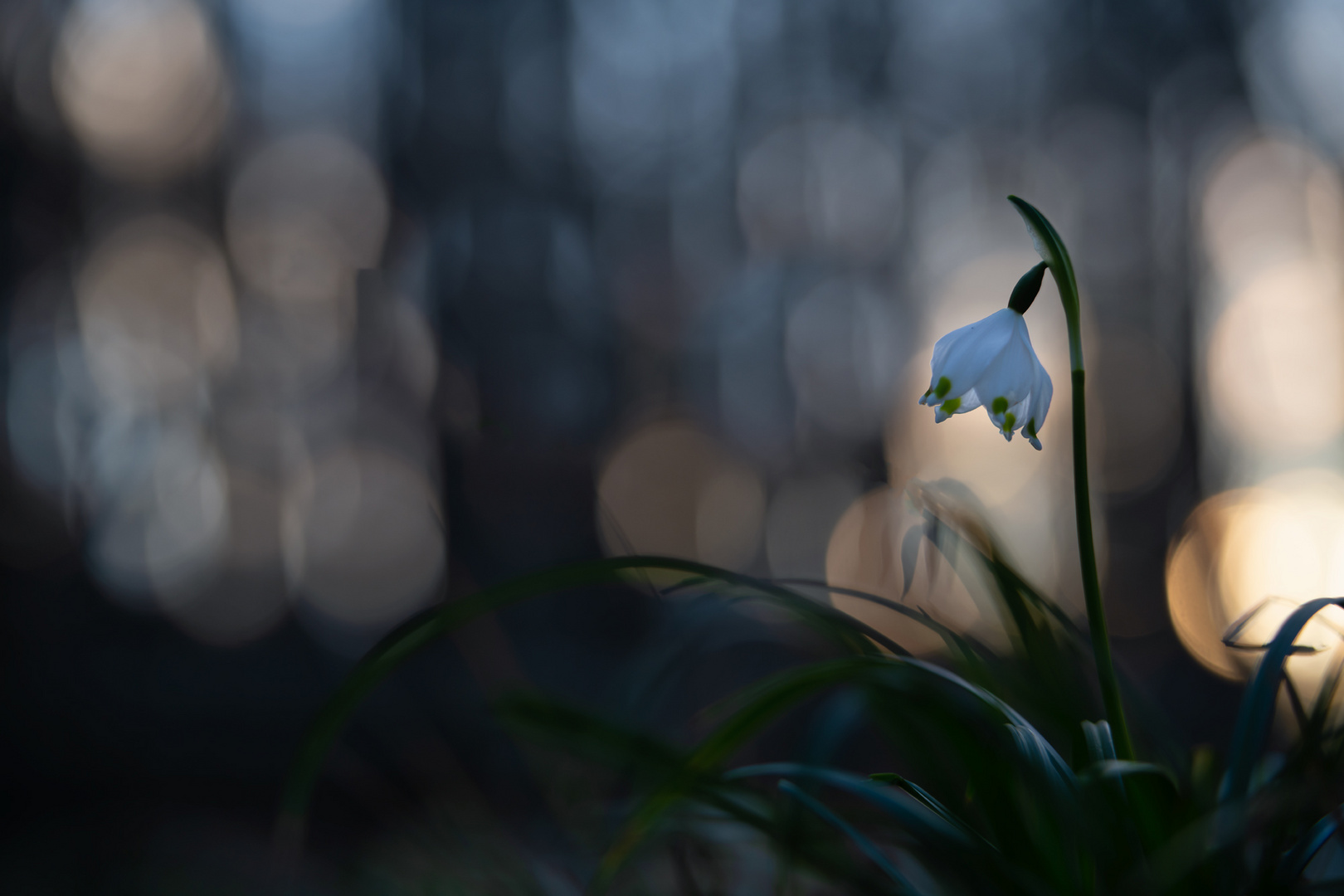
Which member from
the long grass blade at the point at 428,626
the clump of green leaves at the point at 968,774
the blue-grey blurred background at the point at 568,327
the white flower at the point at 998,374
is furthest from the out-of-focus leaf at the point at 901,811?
the blue-grey blurred background at the point at 568,327

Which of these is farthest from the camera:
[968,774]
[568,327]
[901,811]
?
[568,327]

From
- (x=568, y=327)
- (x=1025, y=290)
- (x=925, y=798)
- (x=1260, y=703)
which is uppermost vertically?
(x=568, y=327)

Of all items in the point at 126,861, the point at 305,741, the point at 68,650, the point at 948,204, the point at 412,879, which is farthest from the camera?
the point at 948,204

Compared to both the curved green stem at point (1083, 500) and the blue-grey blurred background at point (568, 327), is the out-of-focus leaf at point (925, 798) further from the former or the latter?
the blue-grey blurred background at point (568, 327)

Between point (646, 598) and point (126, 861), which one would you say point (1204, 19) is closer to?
point (646, 598)

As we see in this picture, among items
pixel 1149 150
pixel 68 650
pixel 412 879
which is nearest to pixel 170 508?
pixel 68 650

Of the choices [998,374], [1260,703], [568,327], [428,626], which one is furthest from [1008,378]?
[568,327]

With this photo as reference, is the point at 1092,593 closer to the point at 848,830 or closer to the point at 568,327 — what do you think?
the point at 848,830
